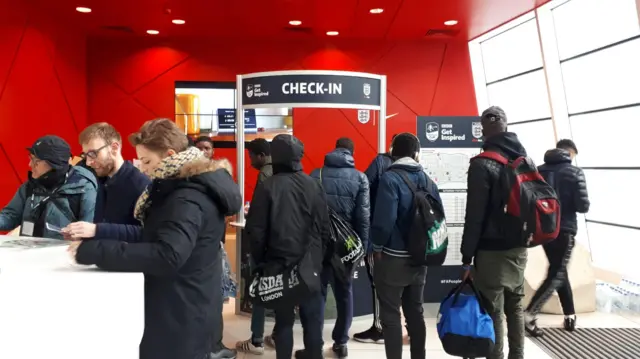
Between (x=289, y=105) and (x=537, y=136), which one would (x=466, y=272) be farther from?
(x=537, y=136)

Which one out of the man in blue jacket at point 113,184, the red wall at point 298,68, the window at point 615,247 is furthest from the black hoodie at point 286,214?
the red wall at point 298,68

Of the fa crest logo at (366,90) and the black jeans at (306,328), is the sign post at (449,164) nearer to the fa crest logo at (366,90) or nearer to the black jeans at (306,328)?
the fa crest logo at (366,90)

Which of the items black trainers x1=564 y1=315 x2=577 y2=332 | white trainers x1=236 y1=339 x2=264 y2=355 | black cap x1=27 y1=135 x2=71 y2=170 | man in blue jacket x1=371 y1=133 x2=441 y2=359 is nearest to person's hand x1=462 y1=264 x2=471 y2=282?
man in blue jacket x1=371 y1=133 x2=441 y2=359

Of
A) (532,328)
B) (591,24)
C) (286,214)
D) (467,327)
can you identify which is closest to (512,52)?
(591,24)

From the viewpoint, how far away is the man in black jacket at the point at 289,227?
2637mm

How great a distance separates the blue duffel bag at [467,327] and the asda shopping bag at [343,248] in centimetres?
72

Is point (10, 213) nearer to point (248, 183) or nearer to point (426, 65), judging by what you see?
point (248, 183)

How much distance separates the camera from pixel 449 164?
445 cm

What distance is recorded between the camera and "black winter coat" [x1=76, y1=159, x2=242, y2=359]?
60.1 inches

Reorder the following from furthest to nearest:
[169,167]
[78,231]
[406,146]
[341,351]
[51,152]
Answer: [341,351] → [406,146] → [51,152] → [169,167] → [78,231]

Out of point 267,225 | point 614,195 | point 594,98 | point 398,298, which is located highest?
point 594,98

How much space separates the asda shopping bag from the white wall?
3801mm

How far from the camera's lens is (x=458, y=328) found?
2.66 metres

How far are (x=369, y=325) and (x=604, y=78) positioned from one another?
4160mm
